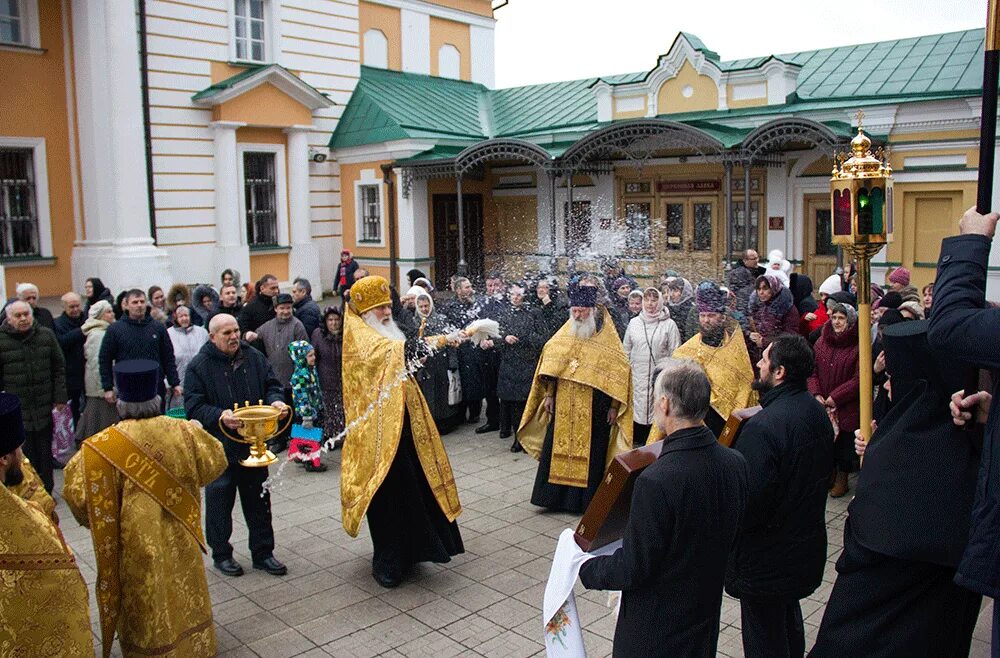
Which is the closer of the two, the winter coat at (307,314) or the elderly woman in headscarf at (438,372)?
the elderly woman in headscarf at (438,372)

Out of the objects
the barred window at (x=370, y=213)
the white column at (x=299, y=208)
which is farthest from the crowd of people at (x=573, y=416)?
the barred window at (x=370, y=213)

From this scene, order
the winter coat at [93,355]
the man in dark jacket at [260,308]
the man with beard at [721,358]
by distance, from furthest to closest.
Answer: the man in dark jacket at [260,308] → the winter coat at [93,355] → the man with beard at [721,358]

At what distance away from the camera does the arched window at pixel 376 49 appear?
2217cm

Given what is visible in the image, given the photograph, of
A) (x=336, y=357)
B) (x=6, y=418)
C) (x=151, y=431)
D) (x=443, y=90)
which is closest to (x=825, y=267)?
(x=336, y=357)

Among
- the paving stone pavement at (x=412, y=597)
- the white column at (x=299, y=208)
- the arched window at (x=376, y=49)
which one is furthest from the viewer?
the arched window at (x=376, y=49)

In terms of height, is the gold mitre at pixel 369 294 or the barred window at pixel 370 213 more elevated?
the barred window at pixel 370 213

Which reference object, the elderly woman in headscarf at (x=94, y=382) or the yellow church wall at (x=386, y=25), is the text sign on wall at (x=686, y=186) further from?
the elderly woman in headscarf at (x=94, y=382)

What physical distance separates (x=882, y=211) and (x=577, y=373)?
11.1 ft

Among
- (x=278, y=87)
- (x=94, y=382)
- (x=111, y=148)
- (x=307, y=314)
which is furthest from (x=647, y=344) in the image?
(x=278, y=87)

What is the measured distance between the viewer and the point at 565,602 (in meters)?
3.57

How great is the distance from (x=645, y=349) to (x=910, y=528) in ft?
14.5

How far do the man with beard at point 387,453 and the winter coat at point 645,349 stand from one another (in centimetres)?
228

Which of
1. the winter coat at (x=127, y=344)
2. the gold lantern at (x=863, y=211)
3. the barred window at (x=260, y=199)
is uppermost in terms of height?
the barred window at (x=260, y=199)

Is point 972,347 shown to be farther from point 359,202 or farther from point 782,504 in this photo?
point 359,202
